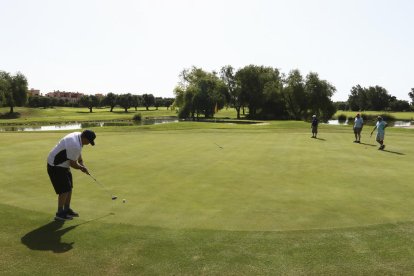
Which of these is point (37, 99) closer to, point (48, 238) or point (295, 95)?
point (295, 95)

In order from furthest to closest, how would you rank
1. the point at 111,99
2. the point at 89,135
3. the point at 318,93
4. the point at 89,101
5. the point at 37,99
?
1. the point at 89,101
2. the point at 111,99
3. the point at 37,99
4. the point at 318,93
5. the point at 89,135

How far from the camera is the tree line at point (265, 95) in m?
101

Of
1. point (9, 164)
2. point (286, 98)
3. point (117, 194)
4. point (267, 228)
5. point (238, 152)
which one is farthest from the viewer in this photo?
point (286, 98)

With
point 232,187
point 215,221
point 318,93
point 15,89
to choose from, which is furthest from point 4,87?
point 215,221

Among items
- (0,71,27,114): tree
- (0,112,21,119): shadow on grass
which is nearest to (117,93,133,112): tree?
(0,71,27,114): tree

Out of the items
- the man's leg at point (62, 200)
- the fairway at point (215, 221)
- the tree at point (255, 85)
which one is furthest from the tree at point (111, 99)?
the man's leg at point (62, 200)

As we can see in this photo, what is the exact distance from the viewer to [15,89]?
12200cm

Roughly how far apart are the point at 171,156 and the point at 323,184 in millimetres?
9333

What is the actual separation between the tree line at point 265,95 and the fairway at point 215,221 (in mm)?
85093

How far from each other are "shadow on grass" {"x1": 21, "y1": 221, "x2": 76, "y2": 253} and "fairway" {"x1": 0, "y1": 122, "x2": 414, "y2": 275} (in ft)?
0.09

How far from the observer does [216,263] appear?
745 cm

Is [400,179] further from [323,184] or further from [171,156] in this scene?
[171,156]

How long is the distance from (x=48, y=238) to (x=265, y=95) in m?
103

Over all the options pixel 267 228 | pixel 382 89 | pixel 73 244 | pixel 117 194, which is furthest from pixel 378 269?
pixel 382 89
